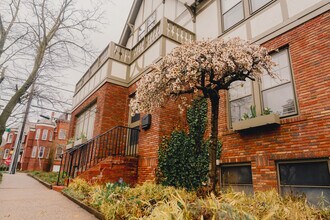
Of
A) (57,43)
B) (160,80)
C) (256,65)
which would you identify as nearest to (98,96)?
(57,43)

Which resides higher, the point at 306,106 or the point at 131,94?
the point at 131,94

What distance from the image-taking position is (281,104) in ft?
18.4

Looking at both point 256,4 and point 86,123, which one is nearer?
point 256,4

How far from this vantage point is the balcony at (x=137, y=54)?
320 inches

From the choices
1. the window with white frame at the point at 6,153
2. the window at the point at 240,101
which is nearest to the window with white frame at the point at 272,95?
the window at the point at 240,101

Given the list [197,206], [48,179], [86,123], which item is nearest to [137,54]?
[86,123]

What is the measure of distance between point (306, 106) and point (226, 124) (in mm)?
2159

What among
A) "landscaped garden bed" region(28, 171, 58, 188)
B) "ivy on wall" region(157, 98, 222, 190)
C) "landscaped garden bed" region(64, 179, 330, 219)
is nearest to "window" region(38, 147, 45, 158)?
"landscaped garden bed" region(28, 171, 58, 188)

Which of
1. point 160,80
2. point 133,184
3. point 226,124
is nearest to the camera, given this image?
point 160,80

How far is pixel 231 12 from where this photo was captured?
767 cm

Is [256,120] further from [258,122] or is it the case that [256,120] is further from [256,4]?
[256,4]

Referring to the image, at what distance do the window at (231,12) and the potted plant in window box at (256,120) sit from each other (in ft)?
11.0

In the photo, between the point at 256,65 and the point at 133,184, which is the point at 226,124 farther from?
the point at 133,184

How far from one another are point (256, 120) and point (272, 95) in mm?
1027
